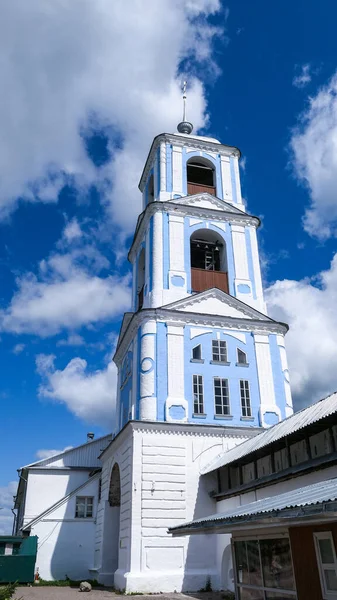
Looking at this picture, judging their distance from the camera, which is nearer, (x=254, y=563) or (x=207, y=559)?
(x=254, y=563)

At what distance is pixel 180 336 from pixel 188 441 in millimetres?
3985

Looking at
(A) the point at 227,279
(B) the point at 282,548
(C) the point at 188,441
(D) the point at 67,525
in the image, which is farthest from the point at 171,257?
(B) the point at 282,548

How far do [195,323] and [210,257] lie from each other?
14.8 feet

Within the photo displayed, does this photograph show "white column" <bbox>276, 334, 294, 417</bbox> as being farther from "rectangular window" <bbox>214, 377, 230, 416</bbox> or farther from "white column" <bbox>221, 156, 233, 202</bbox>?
"white column" <bbox>221, 156, 233, 202</bbox>

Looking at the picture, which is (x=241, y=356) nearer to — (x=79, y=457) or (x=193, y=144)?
(x=193, y=144)

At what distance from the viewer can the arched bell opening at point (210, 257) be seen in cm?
2145

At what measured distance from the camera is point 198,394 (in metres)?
18.4

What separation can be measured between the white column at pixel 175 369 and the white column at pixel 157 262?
1428 millimetres

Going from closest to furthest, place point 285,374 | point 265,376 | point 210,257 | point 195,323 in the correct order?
1. point 265,376
2. point 195,323
3. point 285,374
4. point 210,257

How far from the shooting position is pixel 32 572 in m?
20.3

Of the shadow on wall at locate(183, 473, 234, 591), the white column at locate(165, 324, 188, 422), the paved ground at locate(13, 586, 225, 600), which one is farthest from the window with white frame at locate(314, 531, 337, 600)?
the white column at locate(165, 324, 188, 422)

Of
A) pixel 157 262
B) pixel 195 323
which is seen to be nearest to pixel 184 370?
pixel 195 323

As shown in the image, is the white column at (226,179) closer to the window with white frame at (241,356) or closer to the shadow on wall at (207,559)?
the window with white frame at (241,356)

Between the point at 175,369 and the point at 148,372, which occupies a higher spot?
the point at 175,369
